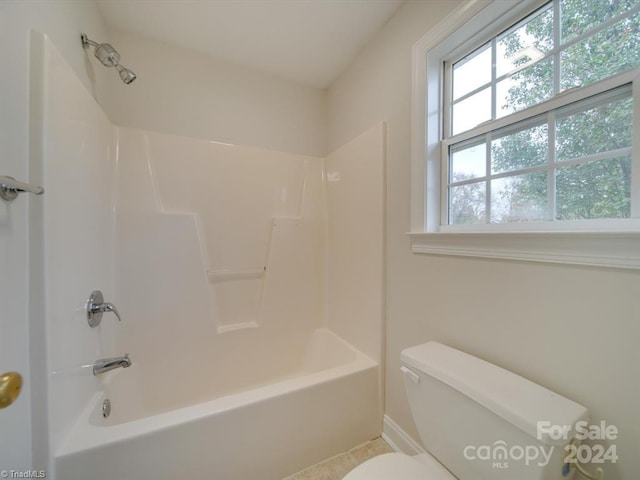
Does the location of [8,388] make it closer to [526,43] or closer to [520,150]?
[520,150]

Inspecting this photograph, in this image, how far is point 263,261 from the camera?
76.3 inches

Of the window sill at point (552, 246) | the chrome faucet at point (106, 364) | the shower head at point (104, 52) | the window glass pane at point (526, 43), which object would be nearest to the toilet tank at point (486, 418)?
the window sill at point (552, 246)

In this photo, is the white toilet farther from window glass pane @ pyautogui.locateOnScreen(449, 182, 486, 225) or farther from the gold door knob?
the gold door knob

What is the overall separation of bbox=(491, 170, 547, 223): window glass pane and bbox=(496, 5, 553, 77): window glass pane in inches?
17.7

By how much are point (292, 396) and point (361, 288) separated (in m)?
0.76

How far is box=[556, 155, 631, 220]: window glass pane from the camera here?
74 centimetres

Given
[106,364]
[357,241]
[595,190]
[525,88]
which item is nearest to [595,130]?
[595,190]

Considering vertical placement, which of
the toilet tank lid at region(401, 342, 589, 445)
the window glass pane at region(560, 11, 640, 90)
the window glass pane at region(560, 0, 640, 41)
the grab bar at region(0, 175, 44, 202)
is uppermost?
the window glass pane at region(560, 0, 640, 41)

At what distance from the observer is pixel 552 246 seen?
784 mm

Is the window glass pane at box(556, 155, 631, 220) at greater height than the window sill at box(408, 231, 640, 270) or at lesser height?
greater

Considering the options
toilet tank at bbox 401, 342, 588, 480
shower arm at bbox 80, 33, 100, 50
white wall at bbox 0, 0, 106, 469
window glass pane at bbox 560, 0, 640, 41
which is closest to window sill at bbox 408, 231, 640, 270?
toilet tank at bbox 401, 342, 588, 480

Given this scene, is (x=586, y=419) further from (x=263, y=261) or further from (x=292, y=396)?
(x=263, y=261)

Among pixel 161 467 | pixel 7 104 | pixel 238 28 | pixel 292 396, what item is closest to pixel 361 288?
pixel 292 396

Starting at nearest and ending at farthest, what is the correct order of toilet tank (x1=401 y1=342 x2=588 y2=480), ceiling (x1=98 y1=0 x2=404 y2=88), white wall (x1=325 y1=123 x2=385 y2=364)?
toilet tank (x1=401 y1=342 x2=588 y2=480) → ceiling (x1=98 y1=0 x2=404 y2=88) → white wall (x1=325 y1=123 x2=385 y2=364)
